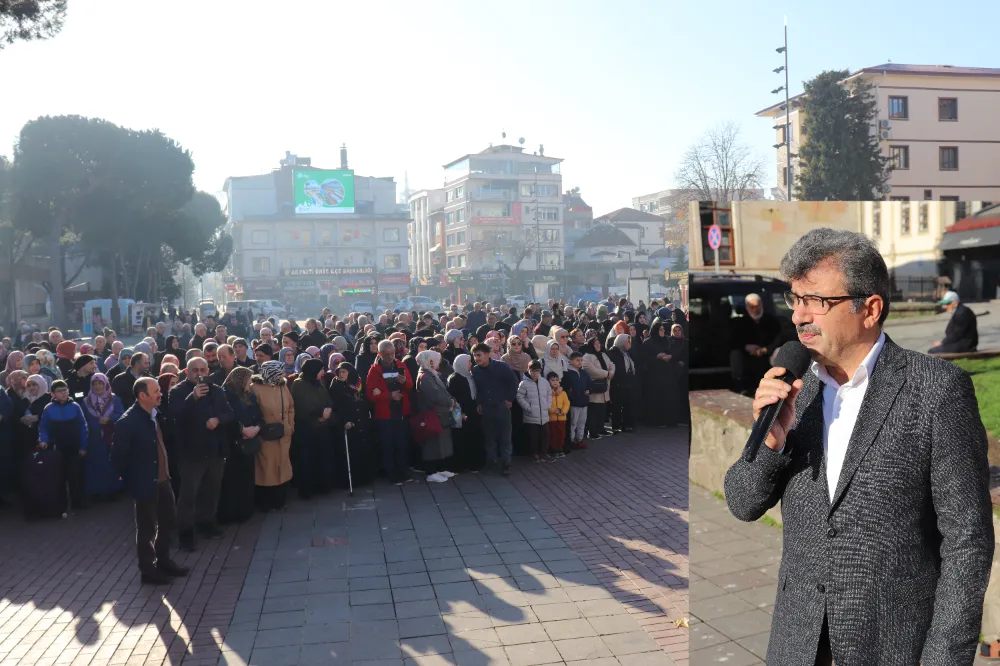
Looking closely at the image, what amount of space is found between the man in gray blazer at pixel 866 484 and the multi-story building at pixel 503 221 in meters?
72.7

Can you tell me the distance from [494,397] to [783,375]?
8583 millimetres

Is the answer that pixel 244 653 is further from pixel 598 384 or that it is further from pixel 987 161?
pixel 598 384

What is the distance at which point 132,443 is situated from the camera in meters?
6.77

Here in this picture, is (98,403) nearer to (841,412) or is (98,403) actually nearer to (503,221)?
(841,412)

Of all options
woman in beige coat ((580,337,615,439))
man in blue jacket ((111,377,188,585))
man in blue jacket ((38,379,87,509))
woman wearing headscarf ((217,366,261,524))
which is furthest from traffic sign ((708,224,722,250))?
woman in beige coat ((580,337,615,439))

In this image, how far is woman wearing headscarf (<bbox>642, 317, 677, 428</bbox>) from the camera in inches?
522

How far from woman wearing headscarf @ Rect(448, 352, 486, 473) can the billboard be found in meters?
72.3

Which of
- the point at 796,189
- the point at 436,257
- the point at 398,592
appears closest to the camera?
the point at 796,189

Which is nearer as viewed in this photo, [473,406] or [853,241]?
[853,241]

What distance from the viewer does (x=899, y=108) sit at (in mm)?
2889

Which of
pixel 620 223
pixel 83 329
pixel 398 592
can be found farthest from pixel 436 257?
pixel 398 592

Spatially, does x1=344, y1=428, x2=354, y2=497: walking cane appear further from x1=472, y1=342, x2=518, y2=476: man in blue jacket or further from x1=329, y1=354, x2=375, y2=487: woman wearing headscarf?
x1=472, y1=342, x2=518, y2=476: man in blue jacket

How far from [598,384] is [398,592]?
632 centimetres

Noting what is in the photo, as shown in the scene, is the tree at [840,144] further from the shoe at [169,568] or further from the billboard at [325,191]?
the billboard at [325,191]
